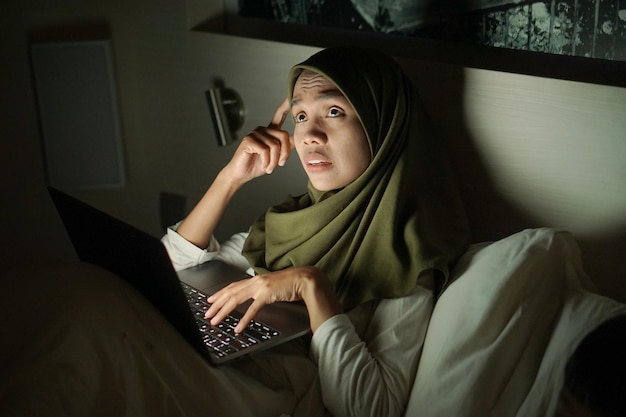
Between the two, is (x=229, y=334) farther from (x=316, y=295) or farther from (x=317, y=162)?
(x=317, y=162)

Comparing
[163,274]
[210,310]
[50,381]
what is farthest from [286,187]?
[50,381]

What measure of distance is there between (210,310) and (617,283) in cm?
79

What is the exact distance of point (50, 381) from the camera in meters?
1.25

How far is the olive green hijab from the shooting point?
62.8 inches

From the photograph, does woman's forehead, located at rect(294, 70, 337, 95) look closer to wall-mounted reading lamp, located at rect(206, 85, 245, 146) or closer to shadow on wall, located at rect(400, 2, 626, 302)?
shadow on wall, located at rect(400, 2, 626, 302)

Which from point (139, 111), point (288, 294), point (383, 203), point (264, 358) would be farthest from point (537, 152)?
point (139, 111)

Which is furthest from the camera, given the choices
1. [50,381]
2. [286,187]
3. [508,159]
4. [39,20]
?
[39,20]

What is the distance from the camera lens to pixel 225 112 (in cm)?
241

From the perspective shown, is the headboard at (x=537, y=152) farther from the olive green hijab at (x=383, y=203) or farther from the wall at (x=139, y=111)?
the wall at (x=139, y=111)

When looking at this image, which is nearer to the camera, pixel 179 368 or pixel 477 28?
pixel 179 368

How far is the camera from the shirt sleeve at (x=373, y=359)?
144 cm

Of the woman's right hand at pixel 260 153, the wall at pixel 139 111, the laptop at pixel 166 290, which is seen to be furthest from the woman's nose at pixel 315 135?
the wall at pixel 139 111

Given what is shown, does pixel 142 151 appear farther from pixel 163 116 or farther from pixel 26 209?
pixel 26 209

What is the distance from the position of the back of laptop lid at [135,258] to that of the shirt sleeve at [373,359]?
23 cm
